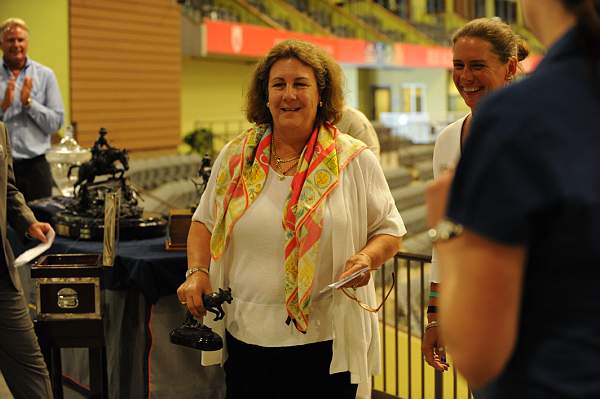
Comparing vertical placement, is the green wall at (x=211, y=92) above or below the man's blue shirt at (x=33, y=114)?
above

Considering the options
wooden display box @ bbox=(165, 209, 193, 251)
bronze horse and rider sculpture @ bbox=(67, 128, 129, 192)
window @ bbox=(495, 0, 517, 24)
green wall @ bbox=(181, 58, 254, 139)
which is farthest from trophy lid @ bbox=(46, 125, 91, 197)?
window @ bbox=(495, 0, 517, 24)

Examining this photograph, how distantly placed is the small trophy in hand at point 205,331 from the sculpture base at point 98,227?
1090 millimetres

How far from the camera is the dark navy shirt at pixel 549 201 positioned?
0.85 metres

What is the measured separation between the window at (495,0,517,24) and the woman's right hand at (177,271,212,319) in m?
28.6

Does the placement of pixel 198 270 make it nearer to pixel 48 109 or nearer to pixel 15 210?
pixel 15 210

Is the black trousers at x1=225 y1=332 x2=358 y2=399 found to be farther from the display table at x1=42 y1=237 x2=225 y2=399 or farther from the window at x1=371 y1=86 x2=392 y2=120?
the window at x1=371 y1=86 x2=392 y2=120

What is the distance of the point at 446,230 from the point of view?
38.1 inches

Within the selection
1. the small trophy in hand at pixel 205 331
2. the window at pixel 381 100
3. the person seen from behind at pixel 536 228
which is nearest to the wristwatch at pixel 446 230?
the person seen from behind at pixel 536 228

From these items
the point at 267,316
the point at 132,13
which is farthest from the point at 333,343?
the point at 132,13

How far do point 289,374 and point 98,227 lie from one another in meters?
1.46

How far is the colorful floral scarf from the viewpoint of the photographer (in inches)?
82.5

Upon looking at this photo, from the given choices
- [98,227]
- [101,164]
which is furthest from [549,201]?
[101,164]

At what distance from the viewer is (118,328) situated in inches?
120

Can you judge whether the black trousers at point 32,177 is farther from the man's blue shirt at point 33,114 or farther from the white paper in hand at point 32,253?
the white paper in hand at point 32,253
